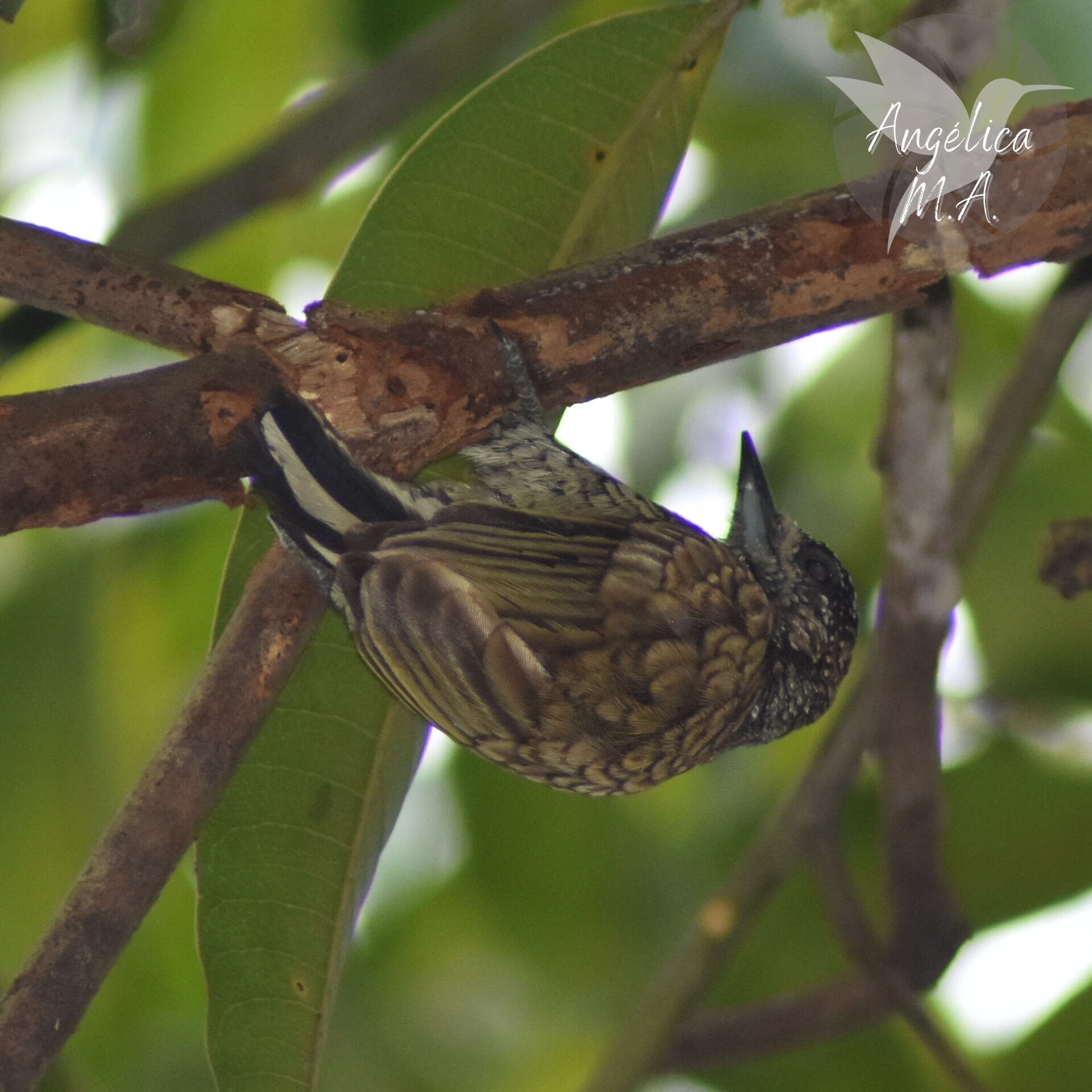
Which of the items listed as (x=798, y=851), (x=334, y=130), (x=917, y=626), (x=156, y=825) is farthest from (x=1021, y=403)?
(x=156, y=825)

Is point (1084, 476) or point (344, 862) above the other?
point (1084, 476)

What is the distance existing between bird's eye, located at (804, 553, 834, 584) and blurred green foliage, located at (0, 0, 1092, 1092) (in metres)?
0.26

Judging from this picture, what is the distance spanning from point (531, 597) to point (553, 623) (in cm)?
6

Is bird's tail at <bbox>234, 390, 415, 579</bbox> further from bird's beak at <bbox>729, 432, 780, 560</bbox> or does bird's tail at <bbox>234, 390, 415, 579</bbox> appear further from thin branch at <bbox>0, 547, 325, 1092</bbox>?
bird's beak at <bbox>729, 432, 780, 560</bbox>

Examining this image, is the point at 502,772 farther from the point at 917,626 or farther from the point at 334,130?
the point at 334,130

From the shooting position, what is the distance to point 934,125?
7.16 ft

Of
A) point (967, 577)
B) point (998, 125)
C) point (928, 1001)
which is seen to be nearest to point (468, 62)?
point (998, 125)

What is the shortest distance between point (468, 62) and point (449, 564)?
1.46 metres

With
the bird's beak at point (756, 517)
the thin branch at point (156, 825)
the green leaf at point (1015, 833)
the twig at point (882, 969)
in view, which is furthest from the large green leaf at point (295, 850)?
the green leaf at point (1015, 833)

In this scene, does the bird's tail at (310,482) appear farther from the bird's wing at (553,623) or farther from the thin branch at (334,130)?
the thin branch at (334,130)

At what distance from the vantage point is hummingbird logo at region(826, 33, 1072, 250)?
194 centimetres

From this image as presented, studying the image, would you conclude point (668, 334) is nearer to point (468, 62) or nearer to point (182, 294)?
point (182, 294)

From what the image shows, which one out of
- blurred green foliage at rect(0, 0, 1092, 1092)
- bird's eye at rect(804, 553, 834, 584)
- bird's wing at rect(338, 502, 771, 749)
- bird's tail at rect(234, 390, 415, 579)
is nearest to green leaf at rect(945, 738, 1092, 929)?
blurred green foliage at rect(0, 0, 1092, 1092)

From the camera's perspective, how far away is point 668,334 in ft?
6.20
